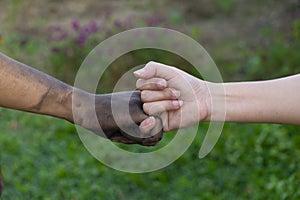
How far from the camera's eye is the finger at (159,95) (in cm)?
321

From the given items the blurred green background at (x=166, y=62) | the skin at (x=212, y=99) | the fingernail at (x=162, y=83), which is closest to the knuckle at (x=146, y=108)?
the skin at (x=212, y=99)

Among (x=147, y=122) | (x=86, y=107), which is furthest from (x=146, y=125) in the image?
(x=86, y=107)

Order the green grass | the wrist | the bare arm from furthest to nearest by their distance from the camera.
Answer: the green grass < the wrist < the bare arm

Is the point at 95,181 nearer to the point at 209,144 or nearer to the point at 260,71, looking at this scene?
the point at 209,144

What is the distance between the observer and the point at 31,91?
3.04 meters

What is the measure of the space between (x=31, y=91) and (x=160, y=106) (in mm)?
551

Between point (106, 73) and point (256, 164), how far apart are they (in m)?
1.94

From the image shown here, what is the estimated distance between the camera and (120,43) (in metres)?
6.35

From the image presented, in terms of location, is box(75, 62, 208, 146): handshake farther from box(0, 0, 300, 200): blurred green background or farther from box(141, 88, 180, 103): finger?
box(0, 0, 300, 200): blurred green background

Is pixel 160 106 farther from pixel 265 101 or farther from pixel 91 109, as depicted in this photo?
pixel 265 101

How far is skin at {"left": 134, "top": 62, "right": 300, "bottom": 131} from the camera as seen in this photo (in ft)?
10.4

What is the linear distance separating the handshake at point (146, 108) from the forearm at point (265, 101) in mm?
145

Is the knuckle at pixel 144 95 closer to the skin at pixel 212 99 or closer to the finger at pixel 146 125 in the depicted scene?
the skin at pixel 212 99

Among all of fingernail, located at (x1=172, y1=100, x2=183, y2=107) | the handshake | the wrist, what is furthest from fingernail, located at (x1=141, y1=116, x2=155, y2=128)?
the wrist
